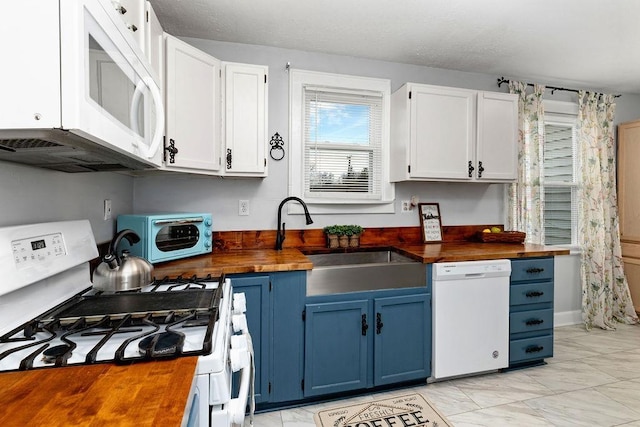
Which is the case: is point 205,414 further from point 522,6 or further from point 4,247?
point 522,6

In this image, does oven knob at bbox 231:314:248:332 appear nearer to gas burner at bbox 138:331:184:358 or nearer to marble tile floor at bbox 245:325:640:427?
gas burner at bbox 138:331:184:358

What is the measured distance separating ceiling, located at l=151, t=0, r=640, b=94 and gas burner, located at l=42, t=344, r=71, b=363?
199 cm

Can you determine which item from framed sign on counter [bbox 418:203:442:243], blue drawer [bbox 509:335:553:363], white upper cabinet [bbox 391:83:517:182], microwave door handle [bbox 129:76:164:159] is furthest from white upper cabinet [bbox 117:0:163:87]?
blue drawer [bbox 509:335:553:363]

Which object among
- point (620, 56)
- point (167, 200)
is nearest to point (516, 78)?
point (620, 56)

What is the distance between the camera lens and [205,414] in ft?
2.64

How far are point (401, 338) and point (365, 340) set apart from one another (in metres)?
0.26

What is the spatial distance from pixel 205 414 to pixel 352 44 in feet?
8.44

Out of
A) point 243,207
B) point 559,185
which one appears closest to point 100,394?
point 243,207

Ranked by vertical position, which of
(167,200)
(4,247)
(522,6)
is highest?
(522,6)

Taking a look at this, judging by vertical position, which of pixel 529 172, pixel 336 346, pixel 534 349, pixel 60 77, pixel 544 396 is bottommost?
pixel 544 396

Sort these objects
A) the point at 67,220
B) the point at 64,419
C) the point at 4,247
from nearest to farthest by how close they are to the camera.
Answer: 1. the point at 64,419
2. the point at 4,247
3. the point at 67,220

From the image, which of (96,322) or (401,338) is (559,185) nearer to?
(401,338)

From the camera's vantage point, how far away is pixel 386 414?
1946 mm

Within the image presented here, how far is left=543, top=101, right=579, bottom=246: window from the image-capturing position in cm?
352
